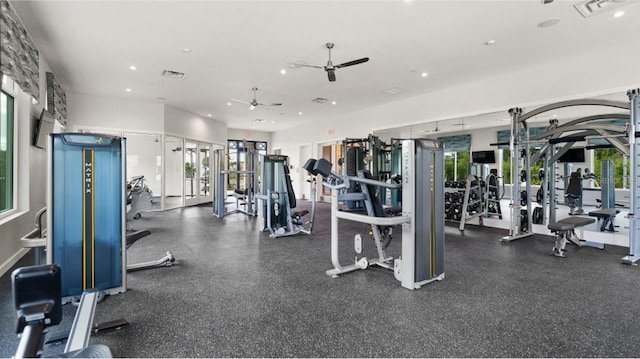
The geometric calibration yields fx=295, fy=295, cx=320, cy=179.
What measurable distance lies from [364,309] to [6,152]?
484 cm

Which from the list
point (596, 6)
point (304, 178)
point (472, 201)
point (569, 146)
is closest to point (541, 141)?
point (569, 146)

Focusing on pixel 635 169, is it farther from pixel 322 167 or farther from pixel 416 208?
pixel 322 167

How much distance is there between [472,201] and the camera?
6211 millimetres

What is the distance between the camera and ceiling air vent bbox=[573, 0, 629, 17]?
136 inches

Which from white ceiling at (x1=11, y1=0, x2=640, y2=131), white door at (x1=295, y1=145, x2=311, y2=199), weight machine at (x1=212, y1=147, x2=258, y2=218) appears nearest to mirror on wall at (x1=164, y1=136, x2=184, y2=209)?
weight machine at (x1=212, y1=147, x2=258, y2=218)

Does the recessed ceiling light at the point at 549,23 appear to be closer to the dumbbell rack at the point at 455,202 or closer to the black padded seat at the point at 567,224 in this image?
the black padded seat at the point at 567,224

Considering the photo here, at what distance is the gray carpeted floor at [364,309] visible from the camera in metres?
1.91

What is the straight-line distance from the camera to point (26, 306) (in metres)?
1.37

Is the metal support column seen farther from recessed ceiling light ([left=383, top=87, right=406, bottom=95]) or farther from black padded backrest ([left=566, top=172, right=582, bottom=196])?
recessed ceiling light ([left=383, top=87, right=406, bottom=95])

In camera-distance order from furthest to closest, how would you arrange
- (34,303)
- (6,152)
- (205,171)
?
(205,171) → (6,152) → (34,303)

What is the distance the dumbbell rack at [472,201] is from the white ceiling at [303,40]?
2161 millimetres

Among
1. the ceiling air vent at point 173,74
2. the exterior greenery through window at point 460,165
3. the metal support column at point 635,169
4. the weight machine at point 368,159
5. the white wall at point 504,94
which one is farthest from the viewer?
the weight machine at point 368,159

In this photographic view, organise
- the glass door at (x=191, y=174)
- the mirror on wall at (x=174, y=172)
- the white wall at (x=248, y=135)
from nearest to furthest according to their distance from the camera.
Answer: the mirror on wall at (x=174, y=172) < the glass door at (x=191, y=174) < the white wall at (x=248, y=135)

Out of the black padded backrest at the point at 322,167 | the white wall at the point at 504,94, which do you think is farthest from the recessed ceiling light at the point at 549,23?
the black padded backrest at the point at 322,167
